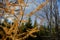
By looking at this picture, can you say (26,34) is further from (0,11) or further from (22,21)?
(0,11)

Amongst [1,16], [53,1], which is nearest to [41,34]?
[53,1]

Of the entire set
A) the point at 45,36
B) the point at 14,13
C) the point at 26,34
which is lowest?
the point at 45,36

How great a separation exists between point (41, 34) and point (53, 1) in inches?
135

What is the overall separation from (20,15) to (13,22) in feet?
0.19

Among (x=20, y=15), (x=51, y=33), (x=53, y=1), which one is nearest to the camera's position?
(x=20, y=15)

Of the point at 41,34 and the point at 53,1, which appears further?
the point at 41,34

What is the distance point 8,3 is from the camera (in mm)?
896

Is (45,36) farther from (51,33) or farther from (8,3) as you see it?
(8,3)

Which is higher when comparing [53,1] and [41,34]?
[53,1]

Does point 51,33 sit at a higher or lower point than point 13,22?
lower

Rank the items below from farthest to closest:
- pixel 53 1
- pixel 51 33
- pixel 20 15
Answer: pixel 51 33, pixel 53 1, pixel 20 15

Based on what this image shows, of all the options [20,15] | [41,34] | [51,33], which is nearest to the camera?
[20,15]

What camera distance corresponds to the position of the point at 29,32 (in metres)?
0.90

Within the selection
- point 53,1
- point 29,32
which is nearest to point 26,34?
point 29,32
